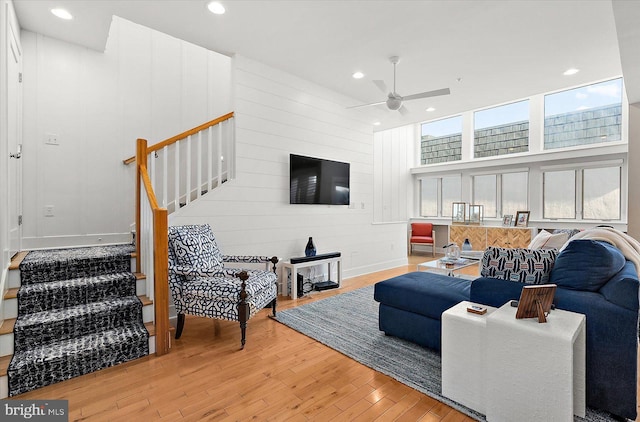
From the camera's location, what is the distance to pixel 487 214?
25.0 ft

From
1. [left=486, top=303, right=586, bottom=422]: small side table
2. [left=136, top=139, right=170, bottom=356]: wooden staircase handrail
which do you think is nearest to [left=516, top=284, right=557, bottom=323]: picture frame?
[left=486, top=303, right=586, bottom=422]: small side table

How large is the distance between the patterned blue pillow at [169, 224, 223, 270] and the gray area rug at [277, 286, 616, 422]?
0.98 m

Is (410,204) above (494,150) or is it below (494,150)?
below

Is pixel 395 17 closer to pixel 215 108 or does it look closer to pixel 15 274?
pixel 215 108

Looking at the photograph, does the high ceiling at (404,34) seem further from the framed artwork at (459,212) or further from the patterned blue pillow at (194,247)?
the framed artwork at (459,212)

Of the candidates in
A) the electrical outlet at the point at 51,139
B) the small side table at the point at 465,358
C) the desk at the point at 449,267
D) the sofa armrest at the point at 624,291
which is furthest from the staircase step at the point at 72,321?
the sofa armrest at the point at 624,291

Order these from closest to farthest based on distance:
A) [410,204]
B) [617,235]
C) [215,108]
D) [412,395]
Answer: [412,395] → [617,235] → [215,108] → [410,204]

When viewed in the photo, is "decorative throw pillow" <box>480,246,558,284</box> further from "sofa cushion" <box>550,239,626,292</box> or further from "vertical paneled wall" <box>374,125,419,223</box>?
"vertical paneled wall" <box>374,125,419,223</box>

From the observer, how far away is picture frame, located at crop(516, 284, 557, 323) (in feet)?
5.54

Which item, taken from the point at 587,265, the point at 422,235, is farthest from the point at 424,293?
the point at 422,235

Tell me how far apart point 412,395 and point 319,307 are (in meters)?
1.83

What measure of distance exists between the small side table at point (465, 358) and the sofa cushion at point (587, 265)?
54 centimetres

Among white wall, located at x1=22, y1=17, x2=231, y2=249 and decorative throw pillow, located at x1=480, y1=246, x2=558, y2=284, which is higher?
white wall, located at x1=22, y1=17, x2=231, y2=249

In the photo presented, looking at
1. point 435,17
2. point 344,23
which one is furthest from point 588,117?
point 344,23
